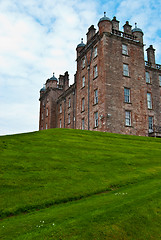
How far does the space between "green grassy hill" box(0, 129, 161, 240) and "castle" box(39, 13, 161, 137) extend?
1187 centimetres

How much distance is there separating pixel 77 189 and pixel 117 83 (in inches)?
885

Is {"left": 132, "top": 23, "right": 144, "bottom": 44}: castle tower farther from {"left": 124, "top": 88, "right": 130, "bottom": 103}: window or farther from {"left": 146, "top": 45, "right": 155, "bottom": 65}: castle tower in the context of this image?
{"left": 124, "top": 88, "right": 130, "bottom": 103}: window

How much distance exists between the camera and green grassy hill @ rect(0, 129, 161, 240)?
5875 millimetres

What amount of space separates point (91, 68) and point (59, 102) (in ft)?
55.7

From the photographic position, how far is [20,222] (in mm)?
6562

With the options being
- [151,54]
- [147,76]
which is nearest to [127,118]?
[147,76]

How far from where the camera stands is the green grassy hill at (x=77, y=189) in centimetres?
588

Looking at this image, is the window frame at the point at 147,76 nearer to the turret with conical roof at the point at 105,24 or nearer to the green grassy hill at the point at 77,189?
the turret with conical roof at the point at 105,24

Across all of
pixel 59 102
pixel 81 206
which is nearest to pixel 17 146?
A: pixel 81 206

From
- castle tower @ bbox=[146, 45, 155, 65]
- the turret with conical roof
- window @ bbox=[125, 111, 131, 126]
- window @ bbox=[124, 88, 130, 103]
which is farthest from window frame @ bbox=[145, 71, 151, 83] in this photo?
the turret with conical roof

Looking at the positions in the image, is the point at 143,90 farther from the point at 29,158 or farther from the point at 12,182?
the point at 12,182

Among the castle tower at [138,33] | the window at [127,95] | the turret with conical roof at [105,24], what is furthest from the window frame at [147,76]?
the turret with conical roof at [105,24]

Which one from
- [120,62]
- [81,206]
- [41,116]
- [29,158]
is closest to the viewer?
[81,206]

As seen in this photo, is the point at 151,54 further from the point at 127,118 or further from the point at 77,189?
the point at 77,189
